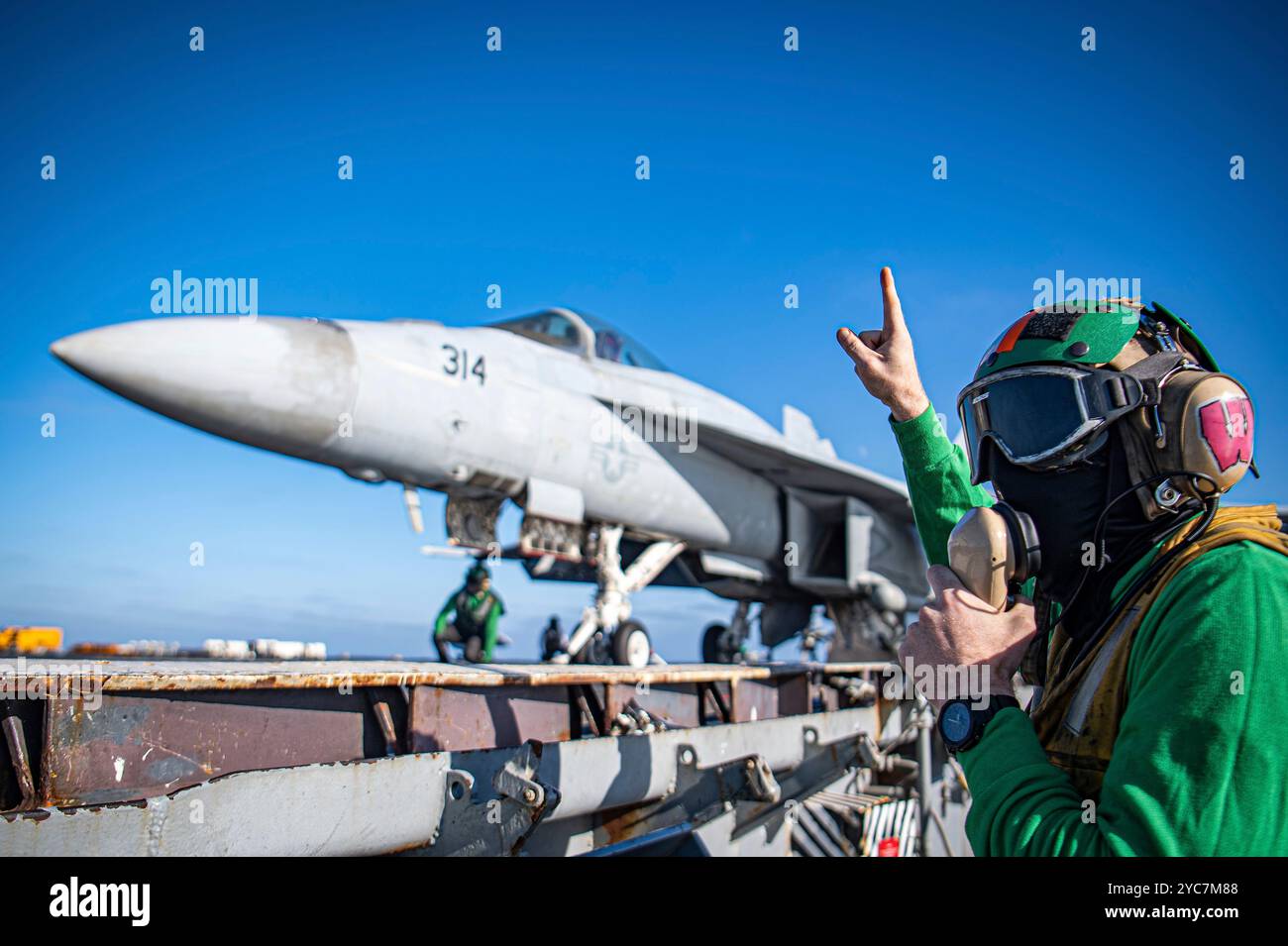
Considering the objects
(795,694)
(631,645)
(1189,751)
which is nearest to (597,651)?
(631,645)

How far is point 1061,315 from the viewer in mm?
1798

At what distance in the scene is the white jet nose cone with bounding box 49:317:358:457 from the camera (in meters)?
6.41

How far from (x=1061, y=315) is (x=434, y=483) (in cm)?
718

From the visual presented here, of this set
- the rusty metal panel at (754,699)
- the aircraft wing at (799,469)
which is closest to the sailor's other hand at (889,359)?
the rusty metal panel at (754,699)

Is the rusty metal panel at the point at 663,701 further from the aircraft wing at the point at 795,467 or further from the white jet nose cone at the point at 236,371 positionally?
the aircraft wing at the point at 795,467

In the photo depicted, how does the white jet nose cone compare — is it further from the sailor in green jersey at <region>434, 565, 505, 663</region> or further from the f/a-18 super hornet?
the sailor in green jersey at <region>434, 565, 505, 663</region>

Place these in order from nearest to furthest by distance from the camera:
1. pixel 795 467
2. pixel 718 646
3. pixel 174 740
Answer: pixel 174 740 → pixel 795 467 → pixel 718 646

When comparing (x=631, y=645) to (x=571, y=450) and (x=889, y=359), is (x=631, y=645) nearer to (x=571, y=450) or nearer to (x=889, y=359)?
(x=571, y=450)

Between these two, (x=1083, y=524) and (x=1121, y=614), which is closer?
(x=1121, y=614)

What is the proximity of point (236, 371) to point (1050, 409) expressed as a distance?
6.37m

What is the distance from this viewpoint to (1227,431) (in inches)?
62.5

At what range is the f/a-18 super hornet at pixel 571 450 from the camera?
6859mm
